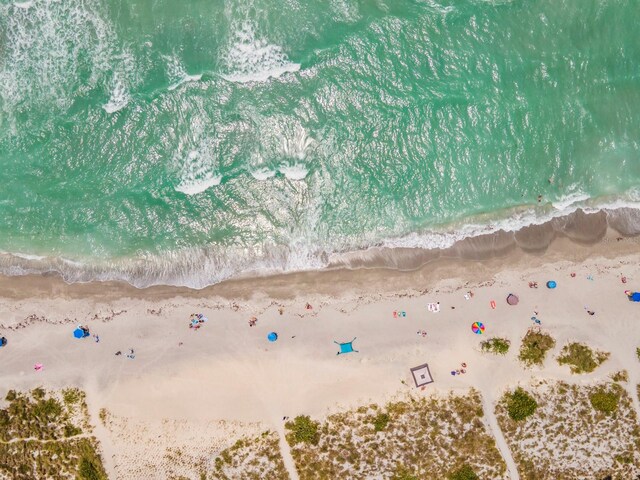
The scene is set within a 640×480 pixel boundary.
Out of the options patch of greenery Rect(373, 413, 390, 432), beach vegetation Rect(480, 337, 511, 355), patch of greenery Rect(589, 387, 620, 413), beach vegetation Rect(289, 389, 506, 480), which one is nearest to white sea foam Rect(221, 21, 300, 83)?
beach vegetation Rect(480, 337, 511, 355)

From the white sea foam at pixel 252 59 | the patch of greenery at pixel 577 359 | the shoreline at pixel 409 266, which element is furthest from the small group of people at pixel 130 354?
the patch of greenery at pixel 577 359

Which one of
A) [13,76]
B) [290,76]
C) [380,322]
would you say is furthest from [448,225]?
[13,76]

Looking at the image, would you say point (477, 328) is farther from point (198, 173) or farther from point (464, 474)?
point (198, 173)

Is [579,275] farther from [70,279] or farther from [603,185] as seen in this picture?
[70,279]

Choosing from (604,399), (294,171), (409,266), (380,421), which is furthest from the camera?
(409,266)

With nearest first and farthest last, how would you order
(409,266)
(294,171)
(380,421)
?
(380,421)
(294,171)
(409,266)

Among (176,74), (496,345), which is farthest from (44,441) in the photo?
(496,345)

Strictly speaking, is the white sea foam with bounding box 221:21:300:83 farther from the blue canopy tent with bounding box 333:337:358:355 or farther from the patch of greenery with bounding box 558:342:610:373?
the patch of greenery with bounding box 558:342:610:373

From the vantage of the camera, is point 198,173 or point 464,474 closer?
point 464,474
